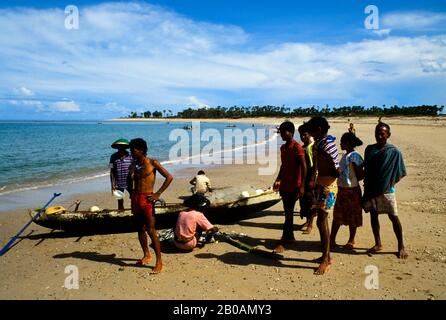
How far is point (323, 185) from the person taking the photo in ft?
15.6

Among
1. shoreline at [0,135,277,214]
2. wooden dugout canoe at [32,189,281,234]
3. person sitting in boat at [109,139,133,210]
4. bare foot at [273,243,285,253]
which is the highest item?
person sitting in boat at [109,139,133,210]

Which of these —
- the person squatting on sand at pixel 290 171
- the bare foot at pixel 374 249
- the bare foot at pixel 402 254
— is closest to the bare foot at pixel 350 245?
the bare foot at pixel 374 249

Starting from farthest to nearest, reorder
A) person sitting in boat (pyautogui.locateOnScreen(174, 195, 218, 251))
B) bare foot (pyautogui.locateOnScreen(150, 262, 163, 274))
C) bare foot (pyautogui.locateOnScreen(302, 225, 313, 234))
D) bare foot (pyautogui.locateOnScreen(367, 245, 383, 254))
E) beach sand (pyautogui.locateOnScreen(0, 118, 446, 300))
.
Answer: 1. bare foot (pyautogui.locateOnScreen(302, 225, 313, 234))
2. person sitting in boat (pyautogui.locateOnScreen(174, 195, 218, 251))
3. bare foot (pyautogui.locateOnScreen(367, 245, 383, 254))
4. bare foot (pyautogui.locateOnScreen(150, 262, 163, 274))
5. beach sand (pyautogui.locateOnScreen(0, 118, 446, 300))

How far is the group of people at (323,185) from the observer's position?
188 inches

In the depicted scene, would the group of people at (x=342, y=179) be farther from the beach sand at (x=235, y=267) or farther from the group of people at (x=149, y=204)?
the group of people at (x=149, y=204)

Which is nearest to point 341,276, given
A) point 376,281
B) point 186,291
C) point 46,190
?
point 376,281

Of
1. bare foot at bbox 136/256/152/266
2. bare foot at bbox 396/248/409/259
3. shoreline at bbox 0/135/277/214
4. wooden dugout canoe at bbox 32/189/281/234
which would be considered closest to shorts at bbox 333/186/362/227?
bare foot at bbox 396/248/409/259

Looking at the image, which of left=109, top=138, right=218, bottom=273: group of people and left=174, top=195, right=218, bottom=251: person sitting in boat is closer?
→ left=109, top=138, right=218, bottom=273: group of people

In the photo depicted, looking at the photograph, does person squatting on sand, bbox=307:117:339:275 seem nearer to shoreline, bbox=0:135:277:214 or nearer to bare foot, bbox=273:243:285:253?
bare foot, bbox=273:243:285:253

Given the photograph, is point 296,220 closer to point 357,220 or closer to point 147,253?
point 357,220

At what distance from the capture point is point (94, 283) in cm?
475

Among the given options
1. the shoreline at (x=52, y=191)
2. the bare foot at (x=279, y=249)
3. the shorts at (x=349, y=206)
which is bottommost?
the shoreline at (x=52, y=191)

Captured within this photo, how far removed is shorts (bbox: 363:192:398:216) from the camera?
502cm

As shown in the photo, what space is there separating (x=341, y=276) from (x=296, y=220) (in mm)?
2705
